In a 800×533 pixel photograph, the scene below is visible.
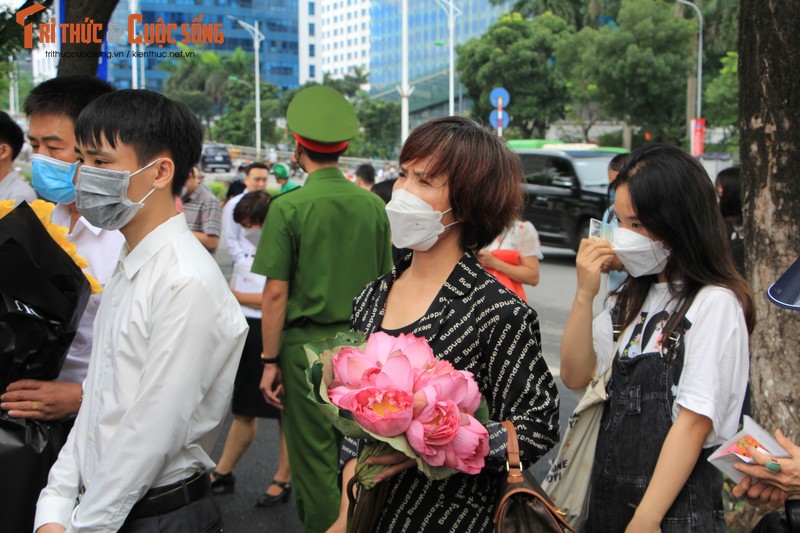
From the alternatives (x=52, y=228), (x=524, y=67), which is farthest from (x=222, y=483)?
(x=524, y=67)

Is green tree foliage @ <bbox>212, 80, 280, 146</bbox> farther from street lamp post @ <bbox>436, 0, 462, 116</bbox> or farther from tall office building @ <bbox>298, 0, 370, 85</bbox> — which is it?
tall office building @ <bbox>298, 0, 370, 85</bbox>

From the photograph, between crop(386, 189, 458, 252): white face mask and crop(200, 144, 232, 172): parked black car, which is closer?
crop(386, 189, 458, 252): white face mask

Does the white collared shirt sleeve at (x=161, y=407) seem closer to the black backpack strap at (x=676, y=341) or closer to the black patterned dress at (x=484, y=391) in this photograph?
the black patterned dress at (x=484, y=391)

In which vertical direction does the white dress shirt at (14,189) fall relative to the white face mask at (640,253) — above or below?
above

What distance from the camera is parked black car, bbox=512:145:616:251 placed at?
14.0 metres

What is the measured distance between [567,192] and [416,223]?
12600mm

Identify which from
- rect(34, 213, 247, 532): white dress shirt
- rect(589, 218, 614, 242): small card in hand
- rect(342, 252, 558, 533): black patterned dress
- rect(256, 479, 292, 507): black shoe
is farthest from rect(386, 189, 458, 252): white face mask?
rect(256, 479, 292, 507): black shoe

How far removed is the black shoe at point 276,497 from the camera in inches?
178

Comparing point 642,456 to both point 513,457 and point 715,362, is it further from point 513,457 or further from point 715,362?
point 513,457

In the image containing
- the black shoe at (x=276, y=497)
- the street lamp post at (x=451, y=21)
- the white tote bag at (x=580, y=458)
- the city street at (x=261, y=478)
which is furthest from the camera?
the street lamp post at (x=451, y=21)

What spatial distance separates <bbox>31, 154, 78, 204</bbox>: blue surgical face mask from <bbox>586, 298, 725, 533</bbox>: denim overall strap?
7.00 ft

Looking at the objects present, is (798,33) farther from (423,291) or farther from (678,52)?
(678,52)

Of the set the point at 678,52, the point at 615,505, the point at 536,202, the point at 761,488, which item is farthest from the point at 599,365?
the point at 678,52

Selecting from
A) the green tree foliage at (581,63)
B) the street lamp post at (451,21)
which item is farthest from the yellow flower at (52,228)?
the green tree foliage at (581,63)
